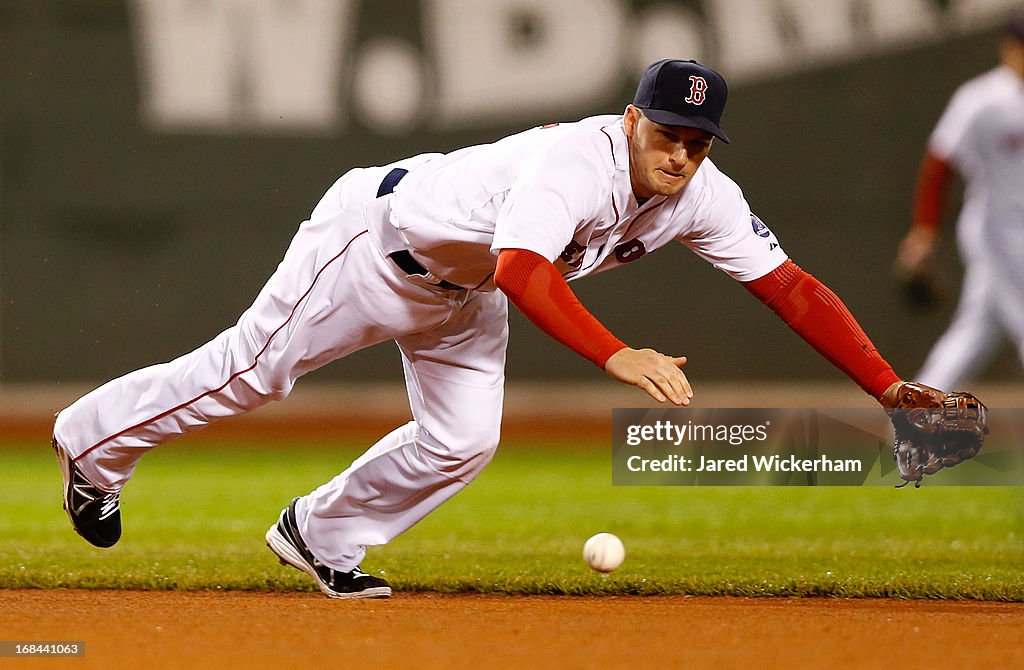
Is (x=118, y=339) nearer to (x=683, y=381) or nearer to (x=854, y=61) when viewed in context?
(x=854, y=61)

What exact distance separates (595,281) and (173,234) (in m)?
2.90

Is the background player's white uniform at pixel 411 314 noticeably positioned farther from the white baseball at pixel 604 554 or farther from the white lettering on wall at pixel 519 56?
the white lettering on wall at pixel 519 56

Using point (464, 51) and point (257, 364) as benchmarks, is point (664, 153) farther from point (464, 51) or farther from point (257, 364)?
point (464, 51)

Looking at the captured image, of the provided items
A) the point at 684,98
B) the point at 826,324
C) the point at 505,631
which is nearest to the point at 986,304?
the point at 826,324

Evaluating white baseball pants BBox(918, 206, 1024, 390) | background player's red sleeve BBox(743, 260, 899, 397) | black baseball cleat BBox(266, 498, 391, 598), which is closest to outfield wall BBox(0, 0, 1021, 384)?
white baseball pants BBox(918, 206, 1024, 390)

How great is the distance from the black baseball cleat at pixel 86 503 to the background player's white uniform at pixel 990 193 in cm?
413

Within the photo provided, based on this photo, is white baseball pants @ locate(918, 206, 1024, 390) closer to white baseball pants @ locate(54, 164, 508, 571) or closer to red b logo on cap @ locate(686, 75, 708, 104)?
white baseball pants @ locate(54, 164, 508, 571)

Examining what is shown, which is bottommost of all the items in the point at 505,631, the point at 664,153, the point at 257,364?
the point at 505,631

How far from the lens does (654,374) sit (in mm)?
3098

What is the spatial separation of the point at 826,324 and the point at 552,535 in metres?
2.28

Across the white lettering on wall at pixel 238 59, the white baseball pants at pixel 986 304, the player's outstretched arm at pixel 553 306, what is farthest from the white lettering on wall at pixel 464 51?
the player's outstretched arm at pixel 553 306

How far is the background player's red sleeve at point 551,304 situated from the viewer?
325 centimetres

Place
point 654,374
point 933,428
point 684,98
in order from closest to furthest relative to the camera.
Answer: point 654,374
point 684,98
point 933,428

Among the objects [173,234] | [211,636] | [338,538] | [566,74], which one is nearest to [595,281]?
[566,74]
